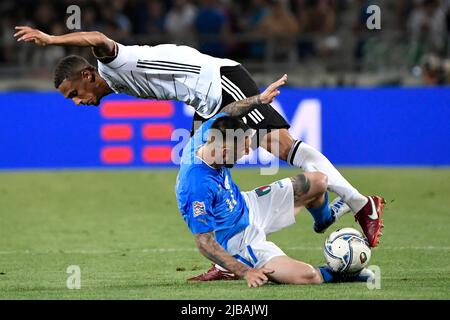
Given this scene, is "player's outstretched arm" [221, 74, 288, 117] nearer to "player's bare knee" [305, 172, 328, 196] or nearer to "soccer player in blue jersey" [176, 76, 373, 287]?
"soccer player in blue jersey" [176, 76, 373, 287]

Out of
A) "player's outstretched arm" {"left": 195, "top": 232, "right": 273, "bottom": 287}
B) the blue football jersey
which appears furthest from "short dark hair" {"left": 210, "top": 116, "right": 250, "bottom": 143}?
"player's outstretched arm" {"left": 195, "top": 232, "right": 273, "bottom": 287}

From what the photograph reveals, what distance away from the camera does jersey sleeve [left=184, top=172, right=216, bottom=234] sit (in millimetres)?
8211

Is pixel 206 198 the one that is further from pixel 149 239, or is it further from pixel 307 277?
pixel 149 239

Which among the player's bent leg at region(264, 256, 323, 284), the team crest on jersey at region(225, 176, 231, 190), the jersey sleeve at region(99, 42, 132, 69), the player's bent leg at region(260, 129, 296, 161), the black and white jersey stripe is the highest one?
the jersey sleeve at region(99, 42, 132, 69)

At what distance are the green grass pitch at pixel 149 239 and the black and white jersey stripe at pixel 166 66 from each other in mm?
1796

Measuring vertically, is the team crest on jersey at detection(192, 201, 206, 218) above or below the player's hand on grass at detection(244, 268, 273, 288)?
above

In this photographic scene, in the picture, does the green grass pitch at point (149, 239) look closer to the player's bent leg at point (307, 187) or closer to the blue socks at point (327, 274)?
the blue socks at point (327, 274)

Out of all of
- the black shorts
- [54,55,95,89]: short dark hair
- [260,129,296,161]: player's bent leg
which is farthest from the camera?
[260,129,296,161]: player's bent leg

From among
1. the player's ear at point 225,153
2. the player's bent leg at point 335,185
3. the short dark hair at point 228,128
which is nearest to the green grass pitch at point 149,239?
the player's bent leg at point 335,185

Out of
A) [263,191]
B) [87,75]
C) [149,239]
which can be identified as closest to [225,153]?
[263,191]

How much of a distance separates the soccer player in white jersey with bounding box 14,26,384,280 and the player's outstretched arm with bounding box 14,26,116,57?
0.02 meters

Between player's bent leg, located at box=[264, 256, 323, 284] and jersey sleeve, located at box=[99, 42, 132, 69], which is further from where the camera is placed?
jersey sleeve, located at box=[99, 42, 132, 69]
